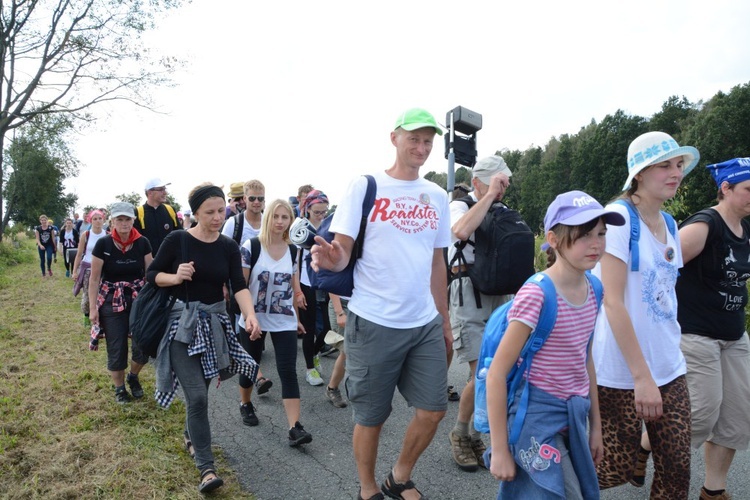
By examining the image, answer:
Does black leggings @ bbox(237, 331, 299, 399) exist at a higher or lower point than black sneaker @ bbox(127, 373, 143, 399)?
higher

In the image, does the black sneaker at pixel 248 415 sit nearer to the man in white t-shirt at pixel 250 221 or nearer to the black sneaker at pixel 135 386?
the man in white t-shirt at pixel 250 221

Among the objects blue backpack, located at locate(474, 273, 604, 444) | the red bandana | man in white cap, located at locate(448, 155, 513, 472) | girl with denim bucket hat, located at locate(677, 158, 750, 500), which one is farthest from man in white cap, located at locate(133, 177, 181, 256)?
girl with denim bucket hat, located at locate(677, 158, 750, 500)

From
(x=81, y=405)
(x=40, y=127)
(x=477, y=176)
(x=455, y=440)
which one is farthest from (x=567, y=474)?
(x=40, y=127)

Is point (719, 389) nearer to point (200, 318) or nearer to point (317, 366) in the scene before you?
point (200, 318)

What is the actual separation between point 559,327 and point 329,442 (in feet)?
8.31

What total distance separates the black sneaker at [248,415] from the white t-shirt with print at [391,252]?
2.00 metres

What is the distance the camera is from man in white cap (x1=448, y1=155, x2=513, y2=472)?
11.3 feet

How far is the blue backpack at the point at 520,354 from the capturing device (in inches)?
76.2

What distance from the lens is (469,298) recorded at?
369 centimetres

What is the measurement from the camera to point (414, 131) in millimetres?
2799

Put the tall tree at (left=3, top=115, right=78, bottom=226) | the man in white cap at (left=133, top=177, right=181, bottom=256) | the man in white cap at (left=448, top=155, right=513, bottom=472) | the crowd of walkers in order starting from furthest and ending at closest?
the tall tree at (left=3, top=115, right=78, bottom=226) → the man in white cap at (left=133, top=177, right=181, bottom=256) → the man in white cap at (left=448, top=155, right=513, bottom=472) → the crowd of walkers

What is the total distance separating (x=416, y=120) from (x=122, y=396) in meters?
3.87

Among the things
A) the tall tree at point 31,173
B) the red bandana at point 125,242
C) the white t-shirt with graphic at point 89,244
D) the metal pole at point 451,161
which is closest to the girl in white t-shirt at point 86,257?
the white t-shirt with graphic at point 89,244

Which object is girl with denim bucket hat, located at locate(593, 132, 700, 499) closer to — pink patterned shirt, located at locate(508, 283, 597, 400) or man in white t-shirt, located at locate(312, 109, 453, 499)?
pink patterned shirt, located at locate(508, 283, 597, 400)
